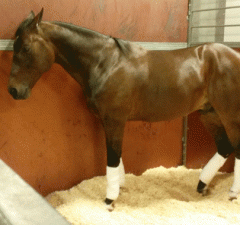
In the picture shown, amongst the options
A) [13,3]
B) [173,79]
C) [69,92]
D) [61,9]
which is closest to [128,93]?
[173,79]

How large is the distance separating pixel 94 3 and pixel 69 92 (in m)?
0.64

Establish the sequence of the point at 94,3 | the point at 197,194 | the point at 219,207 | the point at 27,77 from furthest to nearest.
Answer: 1. the point at 197,194
2. the point at 94,3
3. the point at 219,207
4. the point at 27,77

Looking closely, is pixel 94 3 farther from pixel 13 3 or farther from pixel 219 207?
pixel 219 207

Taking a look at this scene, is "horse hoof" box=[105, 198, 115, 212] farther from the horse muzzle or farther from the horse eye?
the horse eye

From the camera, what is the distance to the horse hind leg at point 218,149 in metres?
2.12

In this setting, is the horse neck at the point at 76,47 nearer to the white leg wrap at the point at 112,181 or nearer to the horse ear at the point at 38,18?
the horse ear at the point at 38,18

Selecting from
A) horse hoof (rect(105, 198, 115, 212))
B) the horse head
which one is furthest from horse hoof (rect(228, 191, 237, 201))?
the horse head

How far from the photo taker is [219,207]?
1.88 m

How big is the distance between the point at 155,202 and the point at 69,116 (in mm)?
838

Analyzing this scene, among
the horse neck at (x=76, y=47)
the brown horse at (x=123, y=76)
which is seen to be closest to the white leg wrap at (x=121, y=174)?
the brown horse at (x=123, y=76)

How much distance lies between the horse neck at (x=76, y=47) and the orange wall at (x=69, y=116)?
0.27 meters

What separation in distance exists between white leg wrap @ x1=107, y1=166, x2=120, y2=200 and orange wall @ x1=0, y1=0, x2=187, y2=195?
45 cm

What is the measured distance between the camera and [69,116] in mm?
2100

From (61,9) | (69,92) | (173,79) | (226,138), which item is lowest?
(226,138)
